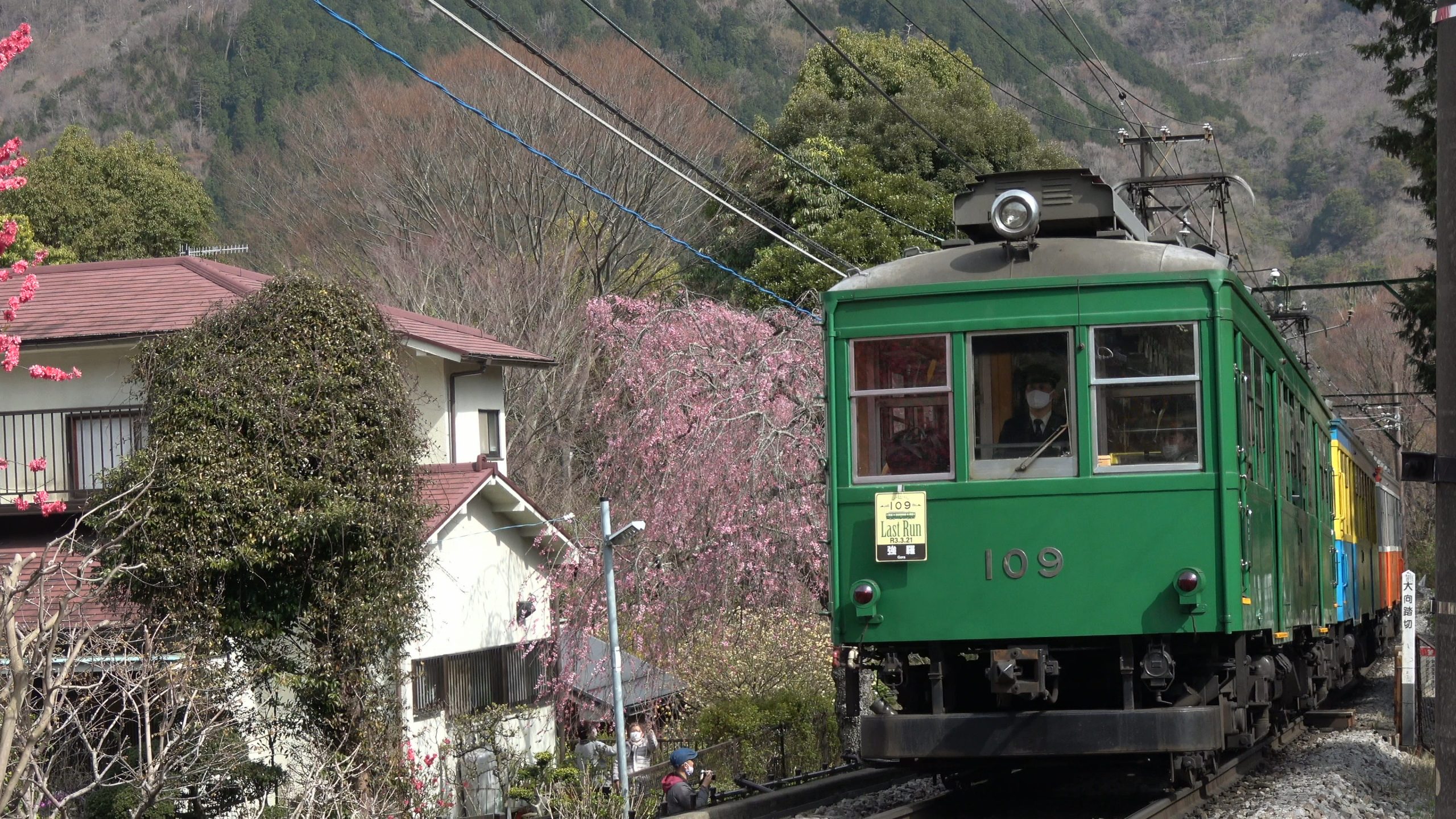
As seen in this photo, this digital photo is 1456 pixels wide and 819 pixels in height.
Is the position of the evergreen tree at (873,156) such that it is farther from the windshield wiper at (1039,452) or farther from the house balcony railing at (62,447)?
the windshield wiper at (1039,452)

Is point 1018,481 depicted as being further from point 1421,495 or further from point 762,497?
point 1421,495

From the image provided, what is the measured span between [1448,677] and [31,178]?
3449cm

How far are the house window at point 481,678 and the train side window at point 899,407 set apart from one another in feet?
27.5

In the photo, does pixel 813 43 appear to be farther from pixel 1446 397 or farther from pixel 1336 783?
pixel 1446 397

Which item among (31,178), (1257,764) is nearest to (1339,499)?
(1257,764)

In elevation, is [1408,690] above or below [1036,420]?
below

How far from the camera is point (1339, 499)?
1339 centimetres

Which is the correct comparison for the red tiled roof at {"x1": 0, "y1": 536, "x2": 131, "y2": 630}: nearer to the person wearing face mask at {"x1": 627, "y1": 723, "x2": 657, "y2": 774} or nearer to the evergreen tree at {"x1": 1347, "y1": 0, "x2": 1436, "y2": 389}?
the person wearing face mask at {"x1": 627, "y1": 723, "x2": 657, "y2": 774}

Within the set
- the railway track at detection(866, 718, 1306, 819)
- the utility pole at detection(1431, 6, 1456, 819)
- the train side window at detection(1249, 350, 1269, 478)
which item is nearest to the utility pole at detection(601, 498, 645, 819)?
the railway track at detection(866, 718, 1306, 819)

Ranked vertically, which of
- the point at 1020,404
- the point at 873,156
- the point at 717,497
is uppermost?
the point at 873,156

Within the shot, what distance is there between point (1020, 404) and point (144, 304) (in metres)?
11.4

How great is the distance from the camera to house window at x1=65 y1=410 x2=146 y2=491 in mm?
14820

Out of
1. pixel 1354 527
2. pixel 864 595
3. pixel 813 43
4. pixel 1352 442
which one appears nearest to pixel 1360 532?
pixel 1354 527

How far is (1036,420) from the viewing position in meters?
7.58
